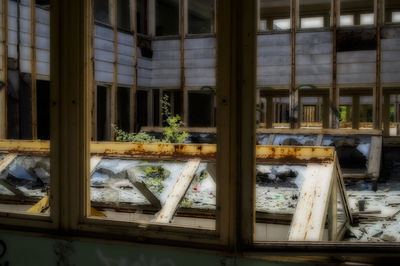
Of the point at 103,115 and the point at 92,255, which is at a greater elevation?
the point at 103,115

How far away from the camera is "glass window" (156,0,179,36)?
49.1 ft

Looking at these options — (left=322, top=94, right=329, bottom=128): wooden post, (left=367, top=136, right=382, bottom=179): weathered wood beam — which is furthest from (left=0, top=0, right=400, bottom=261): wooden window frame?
(left=322, top=94, right=329, bottom=128): wooden post

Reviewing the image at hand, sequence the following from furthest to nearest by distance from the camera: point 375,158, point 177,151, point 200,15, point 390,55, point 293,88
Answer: point 200,15, point 293,88, point 390,55, point 375,158, point 177,151

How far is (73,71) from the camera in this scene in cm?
242

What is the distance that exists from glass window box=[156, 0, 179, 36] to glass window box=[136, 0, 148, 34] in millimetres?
1150

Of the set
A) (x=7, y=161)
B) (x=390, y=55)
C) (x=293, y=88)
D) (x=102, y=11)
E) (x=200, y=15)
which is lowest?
(x=7, y=161)

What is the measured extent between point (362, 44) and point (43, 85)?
8424 millimetres

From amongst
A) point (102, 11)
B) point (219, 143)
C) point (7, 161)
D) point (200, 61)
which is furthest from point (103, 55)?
point (219, 143)

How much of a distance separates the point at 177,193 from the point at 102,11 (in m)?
10.2

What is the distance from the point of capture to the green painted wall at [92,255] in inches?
85.0

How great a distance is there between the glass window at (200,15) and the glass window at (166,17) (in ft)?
1.92

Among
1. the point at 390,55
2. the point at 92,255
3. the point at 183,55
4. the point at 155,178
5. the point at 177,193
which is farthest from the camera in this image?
the point at 183,55

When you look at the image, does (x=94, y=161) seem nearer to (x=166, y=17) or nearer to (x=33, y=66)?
(x=33, y=66)

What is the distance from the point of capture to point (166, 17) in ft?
50.9
